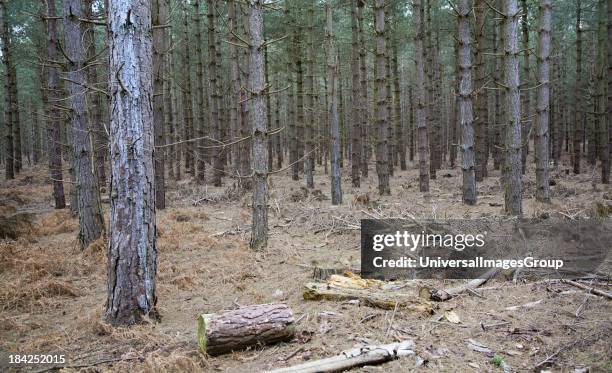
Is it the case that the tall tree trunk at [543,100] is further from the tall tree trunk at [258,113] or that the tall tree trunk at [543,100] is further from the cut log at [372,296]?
the cut log at [372,296]

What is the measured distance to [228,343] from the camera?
4.32 metres

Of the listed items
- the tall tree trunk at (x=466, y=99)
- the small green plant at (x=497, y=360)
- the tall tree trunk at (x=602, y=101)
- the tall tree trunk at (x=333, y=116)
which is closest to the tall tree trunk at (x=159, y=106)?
the tall tree trunk at (x=333, y=116)

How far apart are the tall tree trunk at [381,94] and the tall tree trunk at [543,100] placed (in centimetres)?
428

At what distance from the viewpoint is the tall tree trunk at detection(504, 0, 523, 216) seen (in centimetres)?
905

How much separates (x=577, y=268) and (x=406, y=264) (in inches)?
89.0

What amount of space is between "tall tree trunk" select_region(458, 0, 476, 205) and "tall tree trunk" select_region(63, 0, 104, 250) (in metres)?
8.82

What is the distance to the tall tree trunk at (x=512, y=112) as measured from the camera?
905 centimetres

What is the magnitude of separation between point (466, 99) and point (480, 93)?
16.7 feet

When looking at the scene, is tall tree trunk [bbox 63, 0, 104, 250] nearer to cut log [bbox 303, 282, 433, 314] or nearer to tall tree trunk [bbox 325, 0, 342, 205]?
cut log [bbox 303, 282, 433, 314]

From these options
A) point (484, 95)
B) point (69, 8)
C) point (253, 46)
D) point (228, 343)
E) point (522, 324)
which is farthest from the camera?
point (484, 95)

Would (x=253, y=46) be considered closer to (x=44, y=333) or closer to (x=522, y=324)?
(x=44, y=333)

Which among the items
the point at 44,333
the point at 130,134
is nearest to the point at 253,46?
the point at 130,134
